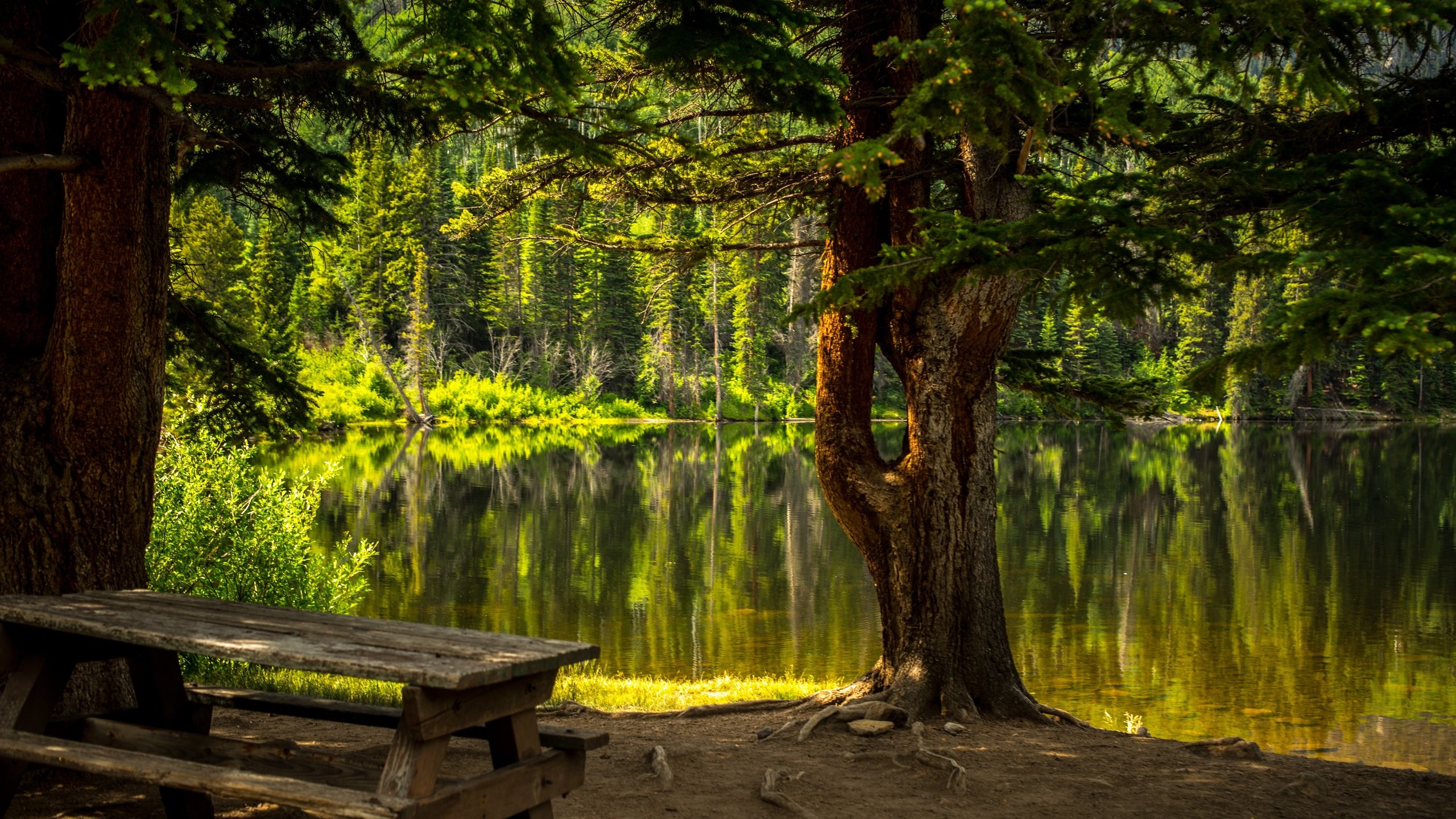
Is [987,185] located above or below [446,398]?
below

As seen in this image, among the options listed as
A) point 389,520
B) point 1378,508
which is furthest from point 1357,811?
point 1378,508

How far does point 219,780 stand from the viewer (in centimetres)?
304

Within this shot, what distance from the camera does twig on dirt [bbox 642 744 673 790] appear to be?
496 centimetres

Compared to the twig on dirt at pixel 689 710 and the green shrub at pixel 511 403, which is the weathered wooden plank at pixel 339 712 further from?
the green shrub at pixel 511 403

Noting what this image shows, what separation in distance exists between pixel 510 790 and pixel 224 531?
261 inches

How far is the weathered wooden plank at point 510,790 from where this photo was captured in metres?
3.12

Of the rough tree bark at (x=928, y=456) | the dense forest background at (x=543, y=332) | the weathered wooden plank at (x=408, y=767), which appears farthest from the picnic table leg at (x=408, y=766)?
the dense forest background at (x=543, y=332)

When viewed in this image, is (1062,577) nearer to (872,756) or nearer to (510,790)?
(872,756)

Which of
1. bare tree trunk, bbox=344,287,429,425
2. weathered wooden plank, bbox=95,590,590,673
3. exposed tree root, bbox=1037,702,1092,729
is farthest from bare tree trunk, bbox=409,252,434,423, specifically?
weathered wooden plank, bbox=95,590,590,673

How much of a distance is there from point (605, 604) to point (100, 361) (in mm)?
10186

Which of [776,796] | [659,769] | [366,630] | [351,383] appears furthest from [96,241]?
[351,383]

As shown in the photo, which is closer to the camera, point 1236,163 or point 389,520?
point 1236,163

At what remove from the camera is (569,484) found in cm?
2712

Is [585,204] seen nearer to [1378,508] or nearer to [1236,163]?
[1236,163]
